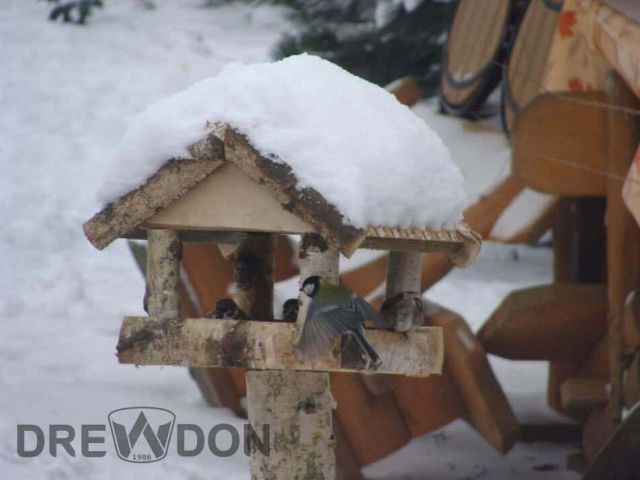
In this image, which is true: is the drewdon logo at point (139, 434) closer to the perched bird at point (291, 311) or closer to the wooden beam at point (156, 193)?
the perched bird at point (291, 311)

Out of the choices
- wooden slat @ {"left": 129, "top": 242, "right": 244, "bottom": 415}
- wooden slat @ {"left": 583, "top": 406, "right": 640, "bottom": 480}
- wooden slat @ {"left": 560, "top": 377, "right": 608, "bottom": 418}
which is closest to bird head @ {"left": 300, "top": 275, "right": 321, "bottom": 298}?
wooden slat @ {"left": 583, "top": 406, "right": 640, "bottom": 480}

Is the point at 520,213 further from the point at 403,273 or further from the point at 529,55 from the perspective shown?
the point at 403,273

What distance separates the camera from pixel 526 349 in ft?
16.4

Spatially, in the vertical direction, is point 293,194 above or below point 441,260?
above

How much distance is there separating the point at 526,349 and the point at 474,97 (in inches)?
60.8

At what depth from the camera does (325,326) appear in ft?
6.95

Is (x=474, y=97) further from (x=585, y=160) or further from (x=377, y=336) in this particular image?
(x=377, y=336)

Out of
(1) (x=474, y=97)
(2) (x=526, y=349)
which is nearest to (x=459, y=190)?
(2) (x=526, y=349)

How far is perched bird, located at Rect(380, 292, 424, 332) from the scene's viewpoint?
2268mm

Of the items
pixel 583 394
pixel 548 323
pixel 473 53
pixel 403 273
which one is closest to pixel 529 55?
pixel 473 53

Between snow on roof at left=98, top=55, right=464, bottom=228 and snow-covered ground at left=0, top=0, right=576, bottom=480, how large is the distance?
1.82 metres

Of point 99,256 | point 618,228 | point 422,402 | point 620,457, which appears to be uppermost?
point 618,228

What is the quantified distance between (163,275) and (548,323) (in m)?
3.04

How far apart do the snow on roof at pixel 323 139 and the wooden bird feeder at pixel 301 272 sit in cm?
3
